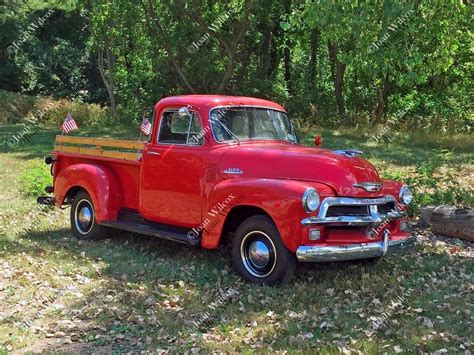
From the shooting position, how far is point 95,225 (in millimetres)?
8016

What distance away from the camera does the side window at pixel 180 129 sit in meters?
6.86

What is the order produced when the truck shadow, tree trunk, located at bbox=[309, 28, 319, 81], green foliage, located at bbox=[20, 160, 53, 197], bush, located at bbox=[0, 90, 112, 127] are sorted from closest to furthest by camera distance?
1. the truck shadow
2. green foliage, located at bbox=[20, 160, 53, 197]
3. bush, located at bbox=[0, 90, 112, 127]
4. tree trunk, located at bbox=[309, 28, 319, 81]

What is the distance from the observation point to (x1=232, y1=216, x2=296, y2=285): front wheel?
5.75 metres

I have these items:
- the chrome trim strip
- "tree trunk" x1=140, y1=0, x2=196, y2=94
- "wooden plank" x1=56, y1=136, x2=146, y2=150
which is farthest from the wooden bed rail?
"tree trunk" x1=140, y1=0, x2=196, y2=94

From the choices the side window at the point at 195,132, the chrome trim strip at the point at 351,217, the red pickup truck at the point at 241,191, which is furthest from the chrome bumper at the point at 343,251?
the side window at the point at 195,132

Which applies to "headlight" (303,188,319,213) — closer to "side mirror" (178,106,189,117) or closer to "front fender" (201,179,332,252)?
"front fender" (201,179,332,252)

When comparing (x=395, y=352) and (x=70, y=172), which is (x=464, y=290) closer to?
(x=395, y=352)

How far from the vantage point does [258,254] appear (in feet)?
19.7

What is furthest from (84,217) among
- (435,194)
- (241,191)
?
(435,194)

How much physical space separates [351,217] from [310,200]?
53 cm

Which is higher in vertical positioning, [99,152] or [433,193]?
[99,152]

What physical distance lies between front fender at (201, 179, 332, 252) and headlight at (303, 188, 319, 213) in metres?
0.05

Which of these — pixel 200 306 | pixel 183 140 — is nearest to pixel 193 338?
pixel 200 306

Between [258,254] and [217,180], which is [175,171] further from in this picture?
[258,254]
